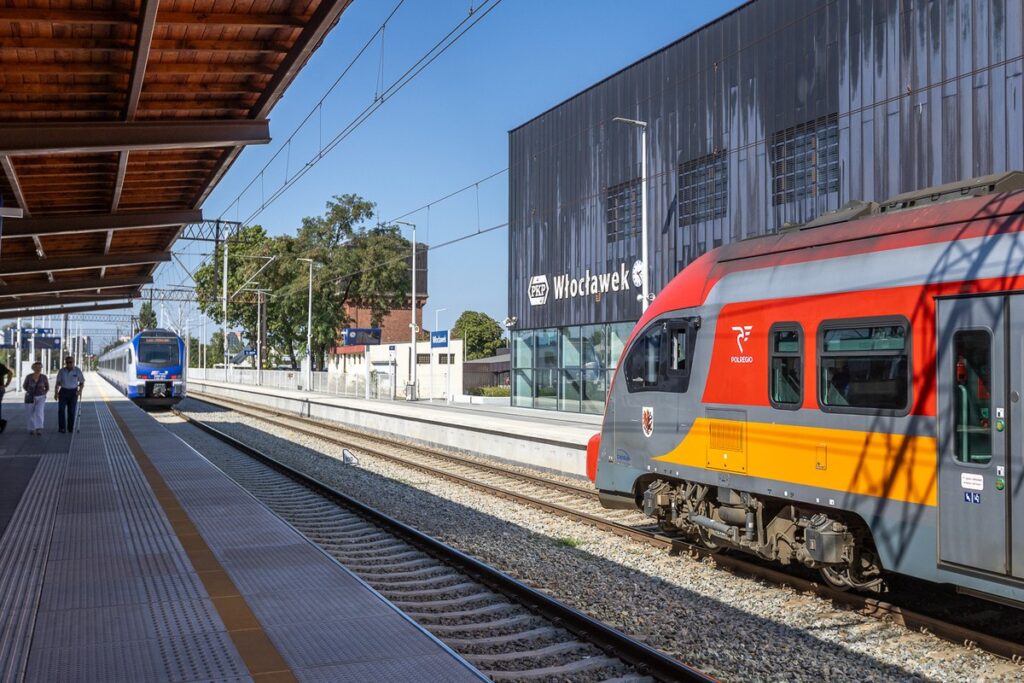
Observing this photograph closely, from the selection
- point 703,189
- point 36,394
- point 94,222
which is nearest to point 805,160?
point 703,189

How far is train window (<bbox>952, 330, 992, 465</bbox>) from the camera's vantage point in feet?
21.4

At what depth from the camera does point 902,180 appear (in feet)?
68.4

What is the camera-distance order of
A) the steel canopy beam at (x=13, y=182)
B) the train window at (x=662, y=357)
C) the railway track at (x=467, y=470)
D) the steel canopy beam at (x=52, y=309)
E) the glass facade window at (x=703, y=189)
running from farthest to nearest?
the steel canopy beam at (x=52, y=309)
the glass facade window at (x=703, y=189)
the railway track at (x=467, y=470)
the steel canopy beam at (x=13, y=182)
the train window at (x=662, y=357)

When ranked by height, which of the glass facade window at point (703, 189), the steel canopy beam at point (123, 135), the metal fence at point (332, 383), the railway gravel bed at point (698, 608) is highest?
the glass facade window at point (703, 189)

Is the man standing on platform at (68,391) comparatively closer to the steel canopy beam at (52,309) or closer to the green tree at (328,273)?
the steel canopy beam at (52,309)

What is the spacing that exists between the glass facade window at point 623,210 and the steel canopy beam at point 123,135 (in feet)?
65.5

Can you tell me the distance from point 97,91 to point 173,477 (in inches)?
259

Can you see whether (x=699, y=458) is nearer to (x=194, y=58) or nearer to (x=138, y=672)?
(x=138, y=672)

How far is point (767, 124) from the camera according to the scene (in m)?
25.1

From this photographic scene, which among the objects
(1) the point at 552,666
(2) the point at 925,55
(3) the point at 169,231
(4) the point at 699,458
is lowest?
(1) the point at 552,666

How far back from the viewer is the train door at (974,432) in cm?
636

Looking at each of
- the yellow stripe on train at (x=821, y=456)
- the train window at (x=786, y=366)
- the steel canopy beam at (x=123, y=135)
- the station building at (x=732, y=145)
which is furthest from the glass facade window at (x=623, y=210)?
the train window at (x=786, y=366)

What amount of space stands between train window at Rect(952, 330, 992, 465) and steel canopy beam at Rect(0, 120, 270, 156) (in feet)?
30.8

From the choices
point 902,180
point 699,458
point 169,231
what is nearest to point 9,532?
point 699,458
